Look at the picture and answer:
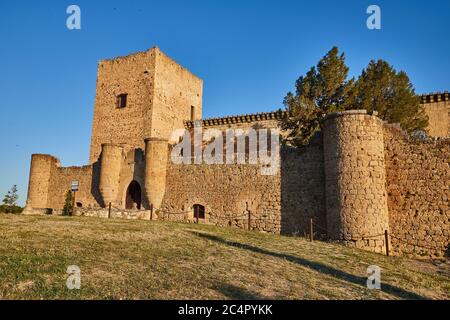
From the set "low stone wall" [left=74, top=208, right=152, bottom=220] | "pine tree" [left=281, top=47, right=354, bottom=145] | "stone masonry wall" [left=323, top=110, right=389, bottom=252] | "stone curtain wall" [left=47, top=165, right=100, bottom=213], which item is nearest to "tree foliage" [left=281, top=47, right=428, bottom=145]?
"pine tree" [left=281, top=47, right=354, bottom=145]

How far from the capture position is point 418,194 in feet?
39.1

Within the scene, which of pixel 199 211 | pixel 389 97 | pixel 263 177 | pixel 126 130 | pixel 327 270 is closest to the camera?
pixel 327 270

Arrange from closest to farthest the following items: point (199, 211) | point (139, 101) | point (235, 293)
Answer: point (235, 293), point (199, 211), point (139, 101)

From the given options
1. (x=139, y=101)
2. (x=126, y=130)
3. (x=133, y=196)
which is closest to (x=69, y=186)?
(x=133, y=196)

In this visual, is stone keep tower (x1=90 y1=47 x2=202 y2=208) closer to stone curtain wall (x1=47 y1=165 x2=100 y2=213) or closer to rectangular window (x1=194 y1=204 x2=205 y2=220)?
stone curtain wall (x1=47 y1=165 x2=100 y2=213)

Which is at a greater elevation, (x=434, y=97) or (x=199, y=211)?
(x=434, y=97)

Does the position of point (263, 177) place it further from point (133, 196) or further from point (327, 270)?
point (133, 196)

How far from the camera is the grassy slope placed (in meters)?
5.18

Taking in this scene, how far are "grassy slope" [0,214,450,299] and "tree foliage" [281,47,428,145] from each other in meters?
7.94

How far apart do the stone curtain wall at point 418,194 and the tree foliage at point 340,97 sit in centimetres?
481

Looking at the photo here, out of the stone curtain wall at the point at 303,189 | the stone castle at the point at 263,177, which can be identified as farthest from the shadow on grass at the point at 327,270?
the stone curtain wall at the point at 303,189

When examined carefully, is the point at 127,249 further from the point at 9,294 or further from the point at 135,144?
the point at 135,144

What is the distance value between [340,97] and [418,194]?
652 centimetres

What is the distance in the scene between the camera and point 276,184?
14531 millimetres
